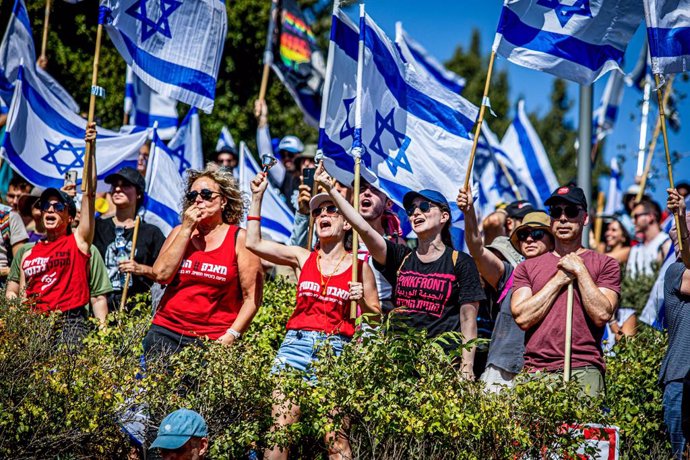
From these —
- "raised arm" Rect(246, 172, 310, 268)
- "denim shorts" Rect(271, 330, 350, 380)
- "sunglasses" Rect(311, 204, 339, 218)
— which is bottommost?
"denim shorts" Rect(271, 330, 350, 380)

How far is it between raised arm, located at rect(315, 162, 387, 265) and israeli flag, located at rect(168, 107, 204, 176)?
5158 millimetres

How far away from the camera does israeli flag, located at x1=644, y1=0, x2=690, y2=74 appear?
7.27 m

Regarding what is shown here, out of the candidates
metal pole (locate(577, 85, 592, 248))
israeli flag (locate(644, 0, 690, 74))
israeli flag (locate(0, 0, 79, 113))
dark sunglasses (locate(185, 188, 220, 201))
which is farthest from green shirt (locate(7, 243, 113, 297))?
metal pole (locate(577, 85, 592, 248))

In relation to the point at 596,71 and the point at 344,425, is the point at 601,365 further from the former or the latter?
the point at 596,71

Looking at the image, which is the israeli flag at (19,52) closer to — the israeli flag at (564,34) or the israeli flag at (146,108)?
the israeli flag at (146,108)

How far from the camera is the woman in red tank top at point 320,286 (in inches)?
260

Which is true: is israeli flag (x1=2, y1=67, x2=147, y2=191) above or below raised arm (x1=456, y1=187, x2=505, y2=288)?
above

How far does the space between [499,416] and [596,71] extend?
344cm

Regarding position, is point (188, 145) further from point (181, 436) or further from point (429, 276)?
point (181, 436)

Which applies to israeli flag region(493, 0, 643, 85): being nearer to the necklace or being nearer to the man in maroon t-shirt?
the man in maroon t-shirt

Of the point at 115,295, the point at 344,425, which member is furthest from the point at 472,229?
the point at 115,295

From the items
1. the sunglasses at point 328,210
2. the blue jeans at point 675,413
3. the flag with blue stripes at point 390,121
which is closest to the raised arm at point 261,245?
the sunglasses at point 328,210

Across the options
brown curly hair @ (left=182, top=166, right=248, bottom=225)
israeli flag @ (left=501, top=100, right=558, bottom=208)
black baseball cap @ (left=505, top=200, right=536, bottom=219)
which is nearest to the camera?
brown curly hair @ (left=182, top=166, right=248, bottom=225)

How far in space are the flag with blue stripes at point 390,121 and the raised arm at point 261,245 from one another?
80 cm
